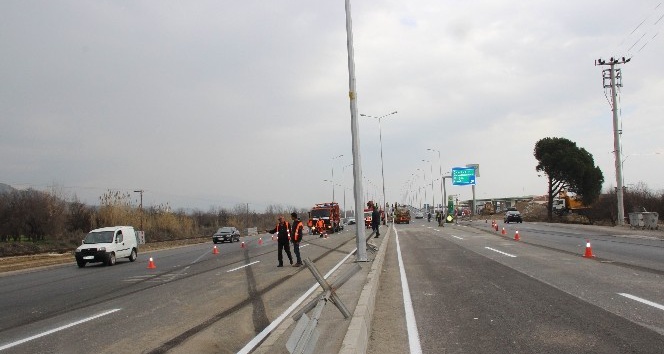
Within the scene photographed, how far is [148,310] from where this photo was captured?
11.2m

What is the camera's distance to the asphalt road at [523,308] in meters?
6.84

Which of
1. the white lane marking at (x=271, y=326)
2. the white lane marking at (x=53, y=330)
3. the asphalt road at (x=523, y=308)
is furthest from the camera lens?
the white lane marking at (x=53, y=330)

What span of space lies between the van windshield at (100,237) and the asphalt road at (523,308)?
15.6 m

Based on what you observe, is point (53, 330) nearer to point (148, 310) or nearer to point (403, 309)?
point (148, 310)

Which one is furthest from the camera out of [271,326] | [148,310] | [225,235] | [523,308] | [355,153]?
[225,235]

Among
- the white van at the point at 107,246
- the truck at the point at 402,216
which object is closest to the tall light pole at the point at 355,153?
the white van at the point at 107,246

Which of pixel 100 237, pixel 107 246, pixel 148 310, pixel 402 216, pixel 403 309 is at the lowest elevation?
pixel 148 310

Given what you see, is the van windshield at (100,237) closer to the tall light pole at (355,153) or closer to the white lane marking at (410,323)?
the tall light pole at (355,153)

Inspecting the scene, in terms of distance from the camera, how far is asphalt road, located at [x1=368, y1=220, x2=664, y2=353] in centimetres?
684

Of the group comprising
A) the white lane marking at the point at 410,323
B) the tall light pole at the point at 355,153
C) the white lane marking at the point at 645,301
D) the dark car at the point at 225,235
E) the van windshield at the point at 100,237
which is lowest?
the dark car at the point at 225,235

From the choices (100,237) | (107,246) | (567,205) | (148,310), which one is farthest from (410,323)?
(567,205)

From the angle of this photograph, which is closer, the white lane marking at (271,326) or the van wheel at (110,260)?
the white lane marking at (271,326)

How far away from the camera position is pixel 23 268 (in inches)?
1060

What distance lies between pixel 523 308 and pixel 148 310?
7.11m
